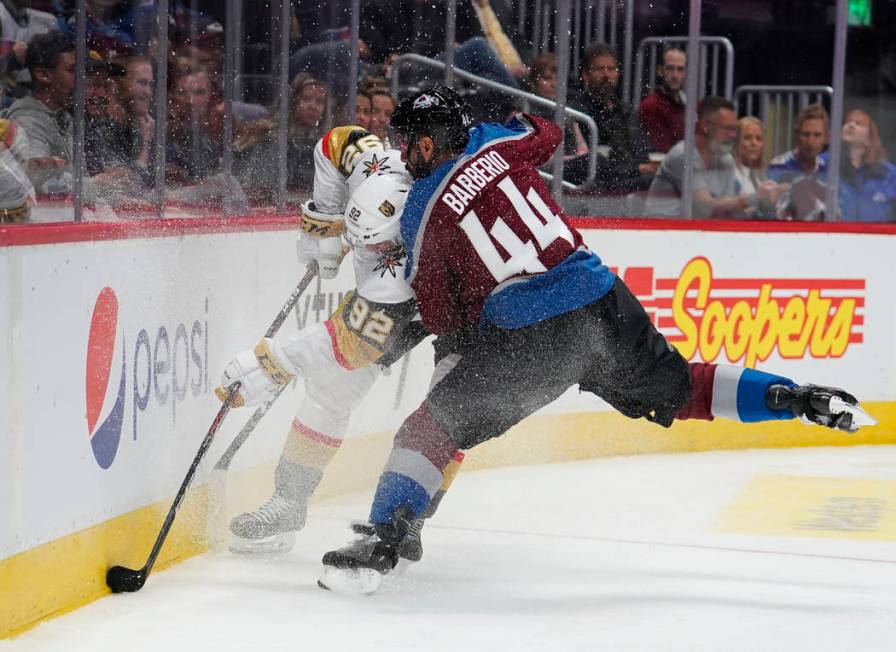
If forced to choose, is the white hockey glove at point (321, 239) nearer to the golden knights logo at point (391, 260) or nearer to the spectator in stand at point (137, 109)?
the golden knights logo at point (391, 260)

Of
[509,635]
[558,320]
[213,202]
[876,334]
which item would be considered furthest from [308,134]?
[876,334]

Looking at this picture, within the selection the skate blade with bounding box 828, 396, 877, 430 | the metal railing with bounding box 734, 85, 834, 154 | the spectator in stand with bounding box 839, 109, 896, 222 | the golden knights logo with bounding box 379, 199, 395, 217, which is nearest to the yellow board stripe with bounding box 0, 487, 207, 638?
the golden knights logo with bounding box 379, 199, 395, 217

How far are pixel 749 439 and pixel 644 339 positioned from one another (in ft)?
8.21

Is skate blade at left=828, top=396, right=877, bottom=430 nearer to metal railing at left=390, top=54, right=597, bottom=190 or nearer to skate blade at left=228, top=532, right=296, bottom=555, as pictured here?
skate blade at left=228, top=532, right=296, bottom=555

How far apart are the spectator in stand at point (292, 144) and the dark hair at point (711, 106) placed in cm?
186

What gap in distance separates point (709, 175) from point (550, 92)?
0.80 meters

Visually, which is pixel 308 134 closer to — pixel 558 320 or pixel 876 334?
pixel 558 320

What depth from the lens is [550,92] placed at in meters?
5.93

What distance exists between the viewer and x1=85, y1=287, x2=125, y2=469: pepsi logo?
3.51m

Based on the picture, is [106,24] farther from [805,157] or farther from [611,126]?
[805,157]

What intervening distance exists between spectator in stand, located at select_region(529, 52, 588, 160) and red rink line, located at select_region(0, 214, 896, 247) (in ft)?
1.08

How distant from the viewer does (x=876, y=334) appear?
250 inches

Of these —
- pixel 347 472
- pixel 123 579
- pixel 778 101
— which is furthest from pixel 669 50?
pixel 123 579

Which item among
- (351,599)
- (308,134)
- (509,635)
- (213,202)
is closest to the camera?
(509,635)
